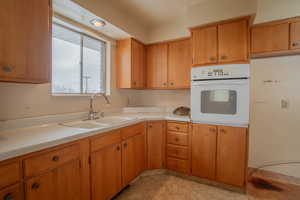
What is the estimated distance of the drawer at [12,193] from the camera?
80 centimetres

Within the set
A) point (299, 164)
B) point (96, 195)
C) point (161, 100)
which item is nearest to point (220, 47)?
point (161, 100)

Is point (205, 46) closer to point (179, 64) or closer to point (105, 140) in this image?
point (179, 64)

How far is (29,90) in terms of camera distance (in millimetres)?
1412

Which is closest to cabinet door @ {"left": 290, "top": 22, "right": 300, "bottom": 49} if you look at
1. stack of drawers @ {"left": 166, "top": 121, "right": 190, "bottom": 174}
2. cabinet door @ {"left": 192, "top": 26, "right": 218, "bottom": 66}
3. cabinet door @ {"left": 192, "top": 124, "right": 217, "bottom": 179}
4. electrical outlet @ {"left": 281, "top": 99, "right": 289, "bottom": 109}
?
electrical outlet @ {"left": 281, "top": 99, "right": 289, "bottom": 109}

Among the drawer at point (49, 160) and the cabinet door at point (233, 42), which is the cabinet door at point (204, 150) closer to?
the cabinet door at point (233, 42)

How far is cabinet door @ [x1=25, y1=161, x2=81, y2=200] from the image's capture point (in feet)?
3.07

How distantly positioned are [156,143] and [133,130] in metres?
0.54

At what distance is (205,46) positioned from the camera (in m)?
2.00

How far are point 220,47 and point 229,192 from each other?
75.8 inches

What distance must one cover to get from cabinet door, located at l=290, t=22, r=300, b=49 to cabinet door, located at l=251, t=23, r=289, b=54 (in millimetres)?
50

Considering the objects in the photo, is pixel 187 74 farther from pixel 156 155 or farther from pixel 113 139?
pixel 113 139

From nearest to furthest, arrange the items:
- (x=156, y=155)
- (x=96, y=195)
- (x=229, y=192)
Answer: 1. (x=96, y=195)
2. (x=229, y=192)
3. (x=156, y=155)

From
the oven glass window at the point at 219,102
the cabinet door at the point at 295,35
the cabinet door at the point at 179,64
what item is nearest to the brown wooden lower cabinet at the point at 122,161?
the oven glass window at the point at 219,102

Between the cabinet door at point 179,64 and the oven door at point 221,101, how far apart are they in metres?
0.46
